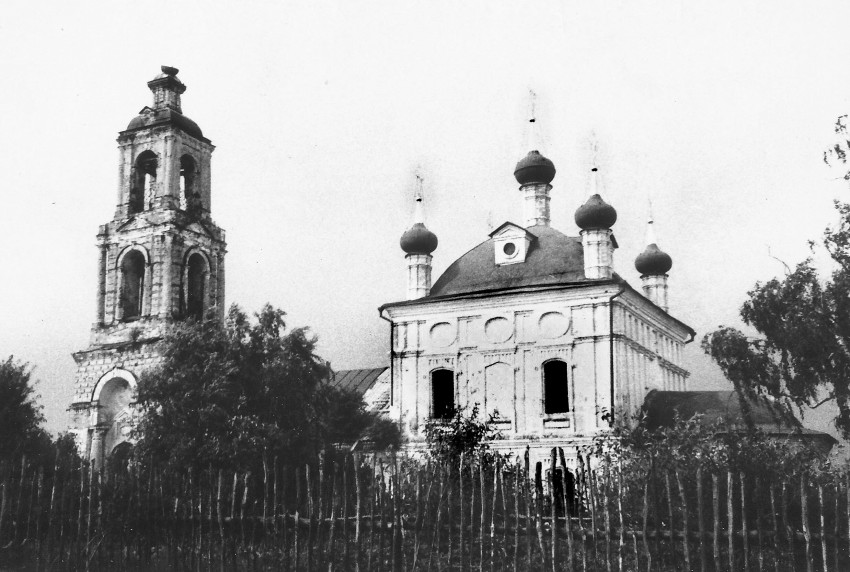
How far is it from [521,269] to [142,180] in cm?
1364

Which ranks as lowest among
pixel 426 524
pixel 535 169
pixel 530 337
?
pixel 426 524

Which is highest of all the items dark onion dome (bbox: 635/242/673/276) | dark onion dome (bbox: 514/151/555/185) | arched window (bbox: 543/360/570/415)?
dark onion dome (bbox: 514/151/555/185)

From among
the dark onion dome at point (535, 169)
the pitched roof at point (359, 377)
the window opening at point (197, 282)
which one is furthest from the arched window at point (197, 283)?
the dark onion dome at point (535, 169)

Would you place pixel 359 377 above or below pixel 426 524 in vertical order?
above

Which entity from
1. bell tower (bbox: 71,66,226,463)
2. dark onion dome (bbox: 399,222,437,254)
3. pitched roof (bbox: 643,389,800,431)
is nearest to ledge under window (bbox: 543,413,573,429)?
pitched roof (bbox: 643,389,800,431)

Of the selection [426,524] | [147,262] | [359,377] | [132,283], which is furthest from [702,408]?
[132,283]

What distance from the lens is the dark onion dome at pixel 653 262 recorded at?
31.0 metres

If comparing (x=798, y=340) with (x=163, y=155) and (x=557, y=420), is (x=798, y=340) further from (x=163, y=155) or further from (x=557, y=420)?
(x=163, y=155)

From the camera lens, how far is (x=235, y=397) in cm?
2233

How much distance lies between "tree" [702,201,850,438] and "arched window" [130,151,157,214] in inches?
756

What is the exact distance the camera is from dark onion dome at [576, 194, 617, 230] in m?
25.2

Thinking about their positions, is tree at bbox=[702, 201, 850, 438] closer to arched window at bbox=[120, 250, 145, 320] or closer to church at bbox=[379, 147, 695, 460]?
church at bbox=[379, 147, 695, 460]

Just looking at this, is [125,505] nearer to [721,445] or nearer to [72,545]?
[72,545]

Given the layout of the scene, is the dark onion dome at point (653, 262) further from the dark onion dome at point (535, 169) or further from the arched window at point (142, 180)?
the arched window at point (142, 180)
